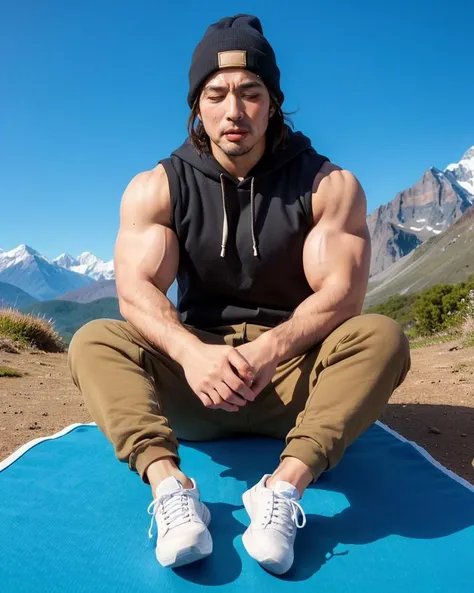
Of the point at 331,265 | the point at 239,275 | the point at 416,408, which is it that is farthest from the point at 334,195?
the point at 416,408

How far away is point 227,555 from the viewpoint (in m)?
1.58

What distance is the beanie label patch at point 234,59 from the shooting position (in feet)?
7.83

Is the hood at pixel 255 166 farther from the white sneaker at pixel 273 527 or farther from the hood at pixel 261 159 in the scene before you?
the white sneaker at pixel 273 527

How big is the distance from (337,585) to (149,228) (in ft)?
5.44

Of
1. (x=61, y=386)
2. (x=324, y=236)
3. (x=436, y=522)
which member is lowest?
(x=61, y=386)

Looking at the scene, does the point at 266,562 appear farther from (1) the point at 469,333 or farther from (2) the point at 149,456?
(1) the point at 469,333

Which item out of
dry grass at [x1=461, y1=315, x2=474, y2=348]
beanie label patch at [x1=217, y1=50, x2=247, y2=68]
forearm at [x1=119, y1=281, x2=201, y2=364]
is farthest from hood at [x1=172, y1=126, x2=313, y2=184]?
dry grass at [x1=461, y1=315, x2=474, y2=348]

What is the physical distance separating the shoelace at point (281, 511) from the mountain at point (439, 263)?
74.5m

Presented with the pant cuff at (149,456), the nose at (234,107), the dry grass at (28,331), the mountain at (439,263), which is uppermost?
the nose at (234,107)

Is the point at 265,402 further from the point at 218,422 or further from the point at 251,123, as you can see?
the point at 251,123

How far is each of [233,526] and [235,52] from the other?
2012 mm

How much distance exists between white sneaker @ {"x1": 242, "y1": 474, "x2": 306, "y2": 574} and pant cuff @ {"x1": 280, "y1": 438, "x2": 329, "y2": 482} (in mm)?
94

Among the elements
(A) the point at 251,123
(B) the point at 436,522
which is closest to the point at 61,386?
(A) the point at 251,123

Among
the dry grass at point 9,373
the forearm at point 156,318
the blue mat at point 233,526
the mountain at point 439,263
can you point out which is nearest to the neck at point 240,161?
the forearm at point 156,318
